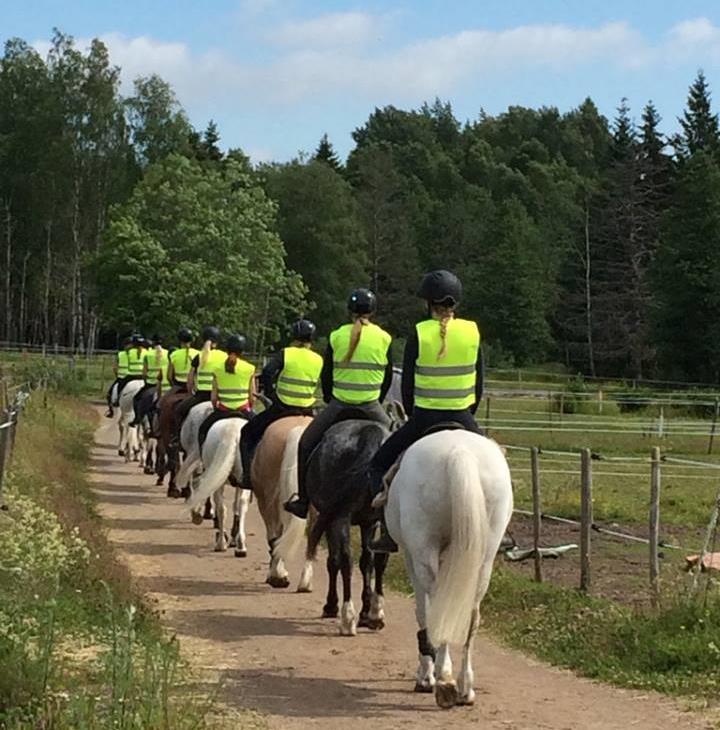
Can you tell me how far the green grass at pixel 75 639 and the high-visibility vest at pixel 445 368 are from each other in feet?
7.61

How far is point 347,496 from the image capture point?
34.2ft

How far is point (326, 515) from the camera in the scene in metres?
10.5

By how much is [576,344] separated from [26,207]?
33025 millimetres

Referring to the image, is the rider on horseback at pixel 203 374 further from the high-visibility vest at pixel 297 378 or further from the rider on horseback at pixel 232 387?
the high-visibility vest at pixel 297 378

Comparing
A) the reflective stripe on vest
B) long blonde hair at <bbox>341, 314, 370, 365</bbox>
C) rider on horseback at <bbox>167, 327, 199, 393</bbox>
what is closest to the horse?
long blonde hair at <bbox>341, 314, 370, 365</bbox>

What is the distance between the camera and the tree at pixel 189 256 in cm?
5091

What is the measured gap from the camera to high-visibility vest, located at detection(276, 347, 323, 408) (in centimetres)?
1295

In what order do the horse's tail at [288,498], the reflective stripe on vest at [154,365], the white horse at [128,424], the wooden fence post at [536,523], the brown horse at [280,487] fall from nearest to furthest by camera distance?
1. the horse's tail at [288,498]
2. the brown horse at [280,487]
3. the wooden fence post at [536,523]
4. the reflective stripe on vest at [154,365]
5. the white horse at [128,424]

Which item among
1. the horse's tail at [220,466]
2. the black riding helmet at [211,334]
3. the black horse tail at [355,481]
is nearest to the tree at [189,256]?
the black riding helmet at [211,334]

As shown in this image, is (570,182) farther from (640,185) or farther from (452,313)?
(452,313)

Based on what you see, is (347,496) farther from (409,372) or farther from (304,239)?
(304,239)

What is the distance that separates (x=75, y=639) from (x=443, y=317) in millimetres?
3299

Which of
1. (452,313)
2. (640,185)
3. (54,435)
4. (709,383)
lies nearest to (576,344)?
(640,185)

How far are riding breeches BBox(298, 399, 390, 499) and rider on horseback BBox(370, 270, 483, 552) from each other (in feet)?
7.31
